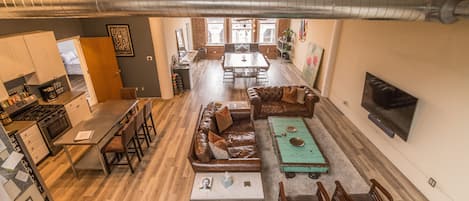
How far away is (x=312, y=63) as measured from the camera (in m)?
8.38

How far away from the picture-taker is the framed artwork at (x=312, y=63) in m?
7.89

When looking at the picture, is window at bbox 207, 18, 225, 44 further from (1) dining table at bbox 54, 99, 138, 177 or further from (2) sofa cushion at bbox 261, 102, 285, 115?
(1) dining table at bbox 54, 99, 138, 177

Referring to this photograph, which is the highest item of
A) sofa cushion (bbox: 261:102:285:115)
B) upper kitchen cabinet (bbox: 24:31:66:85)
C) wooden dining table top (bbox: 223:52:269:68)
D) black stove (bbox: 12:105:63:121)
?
upper kitchen cabinet (bbox: 24:31:66:85)

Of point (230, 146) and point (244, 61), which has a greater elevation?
point (244, 61)

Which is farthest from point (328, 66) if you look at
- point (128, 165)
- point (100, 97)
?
point (100, 97)

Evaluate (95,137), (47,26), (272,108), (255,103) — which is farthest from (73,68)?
(272,108)

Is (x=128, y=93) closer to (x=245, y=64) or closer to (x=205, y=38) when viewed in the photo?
(x=245, y=64)

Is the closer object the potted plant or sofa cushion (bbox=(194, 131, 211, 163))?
sofa cushion (bbox=(194, 131, 211, 163))

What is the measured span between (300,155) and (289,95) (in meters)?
2.37

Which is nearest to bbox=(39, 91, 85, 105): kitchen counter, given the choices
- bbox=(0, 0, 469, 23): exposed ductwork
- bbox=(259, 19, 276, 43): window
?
bbox=(0, 0, 469, 23): exposed ductwork

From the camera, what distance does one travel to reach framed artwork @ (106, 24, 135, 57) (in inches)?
257

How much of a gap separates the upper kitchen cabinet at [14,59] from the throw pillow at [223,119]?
383cm

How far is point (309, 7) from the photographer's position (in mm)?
2549

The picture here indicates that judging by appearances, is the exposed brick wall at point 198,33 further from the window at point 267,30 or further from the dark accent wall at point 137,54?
the dark accent wall at point 137,54
